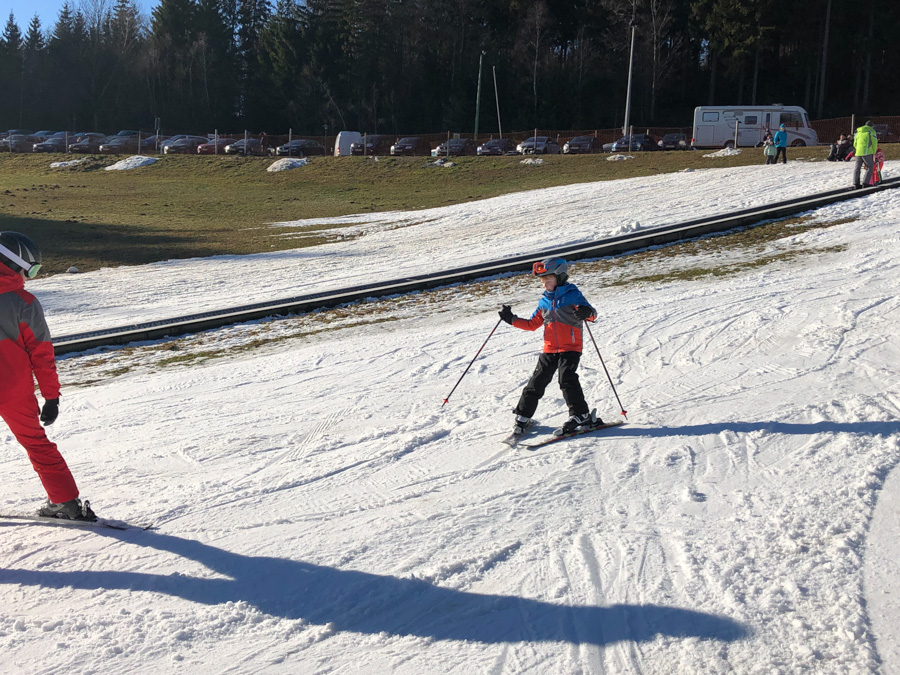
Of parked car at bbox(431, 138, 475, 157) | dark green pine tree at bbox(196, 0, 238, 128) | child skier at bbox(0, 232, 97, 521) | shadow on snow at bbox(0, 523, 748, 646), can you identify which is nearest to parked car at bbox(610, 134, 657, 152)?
parked car at bbox(431, 138, 475, 157)

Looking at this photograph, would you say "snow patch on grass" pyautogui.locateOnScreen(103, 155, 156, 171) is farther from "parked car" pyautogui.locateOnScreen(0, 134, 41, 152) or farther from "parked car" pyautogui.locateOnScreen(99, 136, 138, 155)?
"parked car" pyautogui.locateOnScreen(0, 134, 41, 152)

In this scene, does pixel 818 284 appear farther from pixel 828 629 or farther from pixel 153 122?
pixel 153 122

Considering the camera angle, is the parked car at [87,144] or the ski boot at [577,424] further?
the parked car at [87,144]

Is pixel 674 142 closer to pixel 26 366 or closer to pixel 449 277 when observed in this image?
pixel 449 277

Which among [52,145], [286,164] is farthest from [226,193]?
[52,145]

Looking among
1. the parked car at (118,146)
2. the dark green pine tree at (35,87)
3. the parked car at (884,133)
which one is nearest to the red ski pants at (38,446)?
the parked car at (884,133)

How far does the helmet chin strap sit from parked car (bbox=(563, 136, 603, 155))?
39.3m

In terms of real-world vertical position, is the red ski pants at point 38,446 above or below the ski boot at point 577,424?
above

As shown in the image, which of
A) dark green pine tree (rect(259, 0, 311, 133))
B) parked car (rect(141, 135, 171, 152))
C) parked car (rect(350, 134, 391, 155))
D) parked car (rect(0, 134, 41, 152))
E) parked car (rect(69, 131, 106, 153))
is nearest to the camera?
parked car (rect(350, 134, 391, 155))

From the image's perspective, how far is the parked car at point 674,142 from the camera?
130 feet

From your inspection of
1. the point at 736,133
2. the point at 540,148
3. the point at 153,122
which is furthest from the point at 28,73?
the point at 736,133

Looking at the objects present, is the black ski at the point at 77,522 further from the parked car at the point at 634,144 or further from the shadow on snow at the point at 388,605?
the parked car at the point at 634,144

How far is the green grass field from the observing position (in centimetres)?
2075

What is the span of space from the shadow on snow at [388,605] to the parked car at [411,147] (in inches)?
1635
